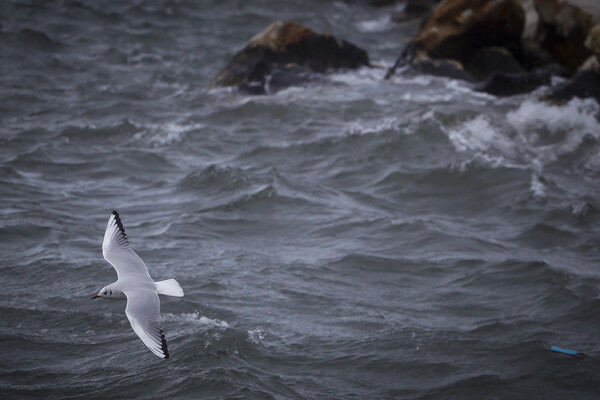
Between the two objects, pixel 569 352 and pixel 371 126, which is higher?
pixel 371 126

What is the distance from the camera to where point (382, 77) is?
57.5 ft

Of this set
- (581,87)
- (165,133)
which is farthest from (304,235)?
(581,87)

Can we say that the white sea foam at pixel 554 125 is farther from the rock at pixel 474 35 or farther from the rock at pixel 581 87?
the rock at pixel 474 35

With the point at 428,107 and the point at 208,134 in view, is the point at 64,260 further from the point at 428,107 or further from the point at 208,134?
the point at 428,107

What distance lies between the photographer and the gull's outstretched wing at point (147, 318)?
239 inches

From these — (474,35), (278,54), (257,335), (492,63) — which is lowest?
(257,335)

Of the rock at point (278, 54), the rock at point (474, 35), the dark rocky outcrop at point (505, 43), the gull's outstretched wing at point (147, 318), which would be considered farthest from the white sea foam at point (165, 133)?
the gull's outstretched wing at point (147, 318)

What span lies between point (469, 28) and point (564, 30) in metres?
1.95

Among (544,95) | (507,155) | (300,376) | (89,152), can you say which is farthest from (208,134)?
(300,376)

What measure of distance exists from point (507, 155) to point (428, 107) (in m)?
2.33

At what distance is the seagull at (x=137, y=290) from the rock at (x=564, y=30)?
10674mm

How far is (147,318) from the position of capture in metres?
6.50

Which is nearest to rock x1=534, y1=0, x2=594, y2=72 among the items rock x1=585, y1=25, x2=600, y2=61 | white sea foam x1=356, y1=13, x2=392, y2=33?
rock x1=585, y1=25, x2=600, y2=61

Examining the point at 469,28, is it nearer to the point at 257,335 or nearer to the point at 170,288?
the point at 257,335
